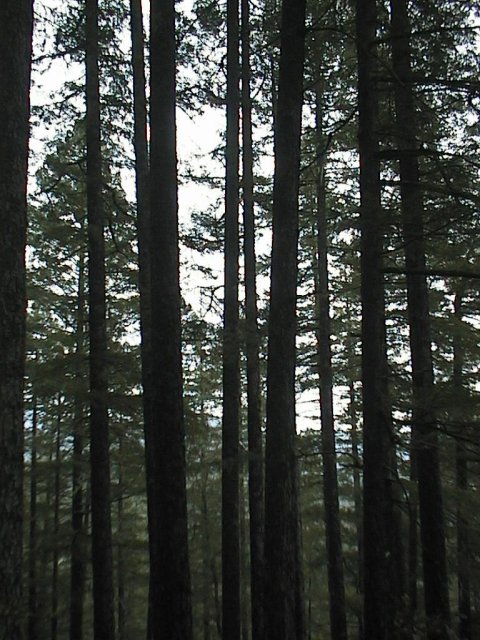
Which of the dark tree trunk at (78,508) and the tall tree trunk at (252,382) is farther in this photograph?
the dark tree trunk at (78,508)

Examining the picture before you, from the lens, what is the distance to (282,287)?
7.02 meters

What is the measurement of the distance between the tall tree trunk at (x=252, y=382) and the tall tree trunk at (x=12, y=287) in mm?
6801

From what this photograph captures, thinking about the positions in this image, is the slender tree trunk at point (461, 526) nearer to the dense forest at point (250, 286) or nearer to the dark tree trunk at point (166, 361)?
the dense forest at point (250, 286)

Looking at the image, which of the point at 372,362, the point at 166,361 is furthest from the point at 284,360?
the point at 166,361

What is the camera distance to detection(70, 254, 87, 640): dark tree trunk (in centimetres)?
1112

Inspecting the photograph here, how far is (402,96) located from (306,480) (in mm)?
14919

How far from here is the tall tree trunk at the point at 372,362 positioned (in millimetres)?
7082

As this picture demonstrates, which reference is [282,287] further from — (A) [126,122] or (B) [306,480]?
(B) [306,480]

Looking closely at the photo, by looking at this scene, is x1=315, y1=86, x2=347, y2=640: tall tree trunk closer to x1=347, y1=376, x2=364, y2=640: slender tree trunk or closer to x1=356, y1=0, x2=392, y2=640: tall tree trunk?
x1=347, y1=376, x2=364, y2=640: slender tree trunk

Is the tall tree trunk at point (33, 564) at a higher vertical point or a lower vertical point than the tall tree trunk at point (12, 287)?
lower

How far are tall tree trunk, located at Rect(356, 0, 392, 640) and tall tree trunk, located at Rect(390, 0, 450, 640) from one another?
15.9 inches

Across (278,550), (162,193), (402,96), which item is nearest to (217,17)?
(402,96)

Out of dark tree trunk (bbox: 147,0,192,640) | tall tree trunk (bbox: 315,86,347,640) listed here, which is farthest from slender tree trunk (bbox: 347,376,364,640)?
dark tree trunk (bbox: 147,0,192,640)

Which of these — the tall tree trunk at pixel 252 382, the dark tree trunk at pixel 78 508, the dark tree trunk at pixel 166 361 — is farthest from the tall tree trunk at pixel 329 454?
the dark tree trunk at pixel 166 361
